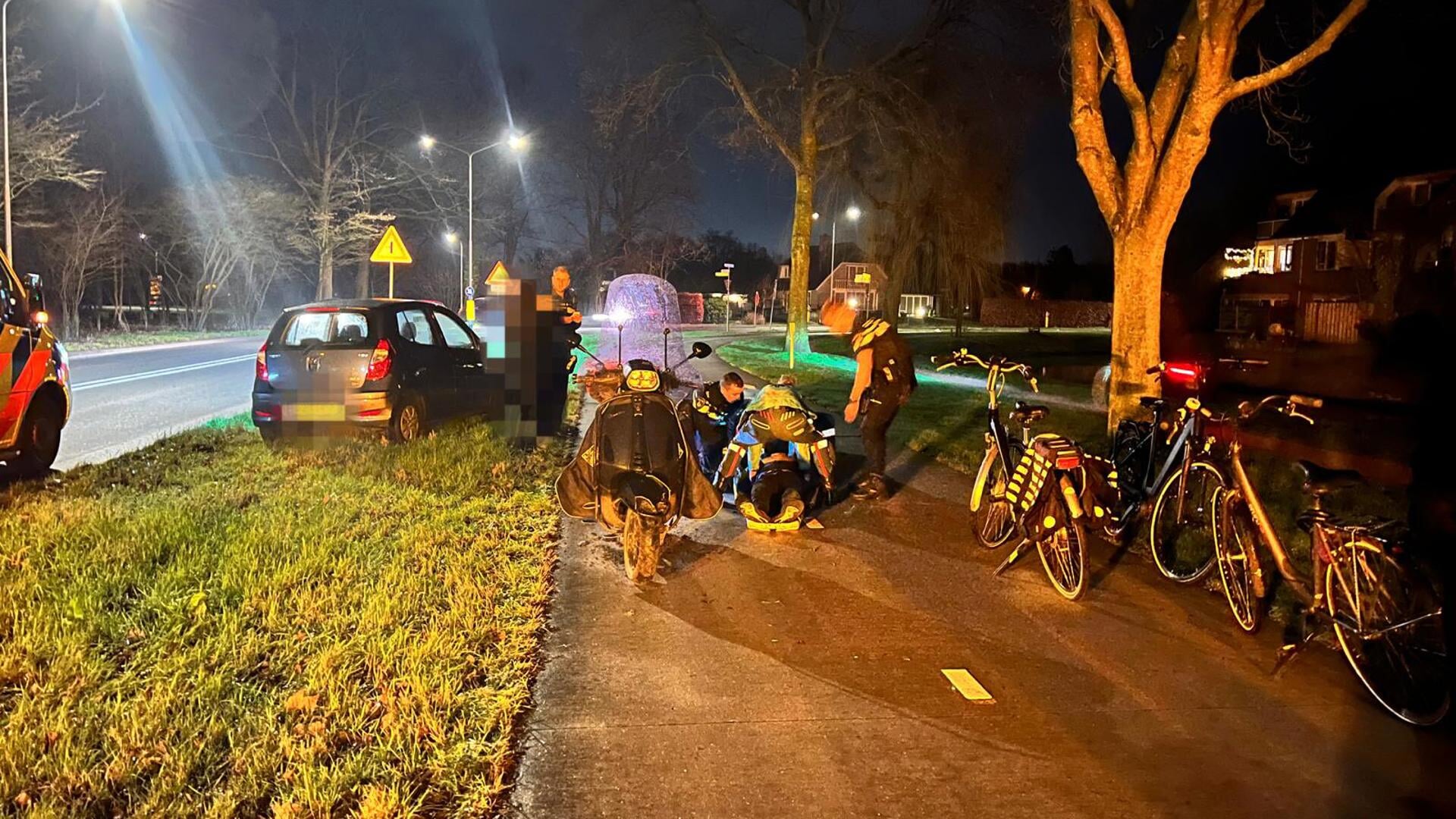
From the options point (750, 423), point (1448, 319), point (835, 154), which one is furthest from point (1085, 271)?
point (750, 423)

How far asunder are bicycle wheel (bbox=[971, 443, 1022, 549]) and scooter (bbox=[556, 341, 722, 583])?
2.12 m

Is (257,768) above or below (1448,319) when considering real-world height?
below

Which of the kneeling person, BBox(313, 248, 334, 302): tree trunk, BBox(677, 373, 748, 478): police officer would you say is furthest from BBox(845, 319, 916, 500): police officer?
BBox(313, 248, 334, 302): tree trunk

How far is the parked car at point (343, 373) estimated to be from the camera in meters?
10.1

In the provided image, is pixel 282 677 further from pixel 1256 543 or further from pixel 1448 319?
pixel 1448 319

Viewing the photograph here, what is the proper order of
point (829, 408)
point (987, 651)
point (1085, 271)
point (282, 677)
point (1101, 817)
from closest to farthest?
point (1101, 817) < point (282, 677) < point (987, 651) < point (829, 408) < point (1085, 271)

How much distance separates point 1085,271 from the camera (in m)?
91.5

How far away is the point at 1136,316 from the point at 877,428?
3794 mm

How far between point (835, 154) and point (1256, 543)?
24413mm

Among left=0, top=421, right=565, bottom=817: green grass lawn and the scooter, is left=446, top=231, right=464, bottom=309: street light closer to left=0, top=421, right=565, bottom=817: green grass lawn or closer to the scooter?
left=0, top=421, right=565, bottom=817: green grass lawn

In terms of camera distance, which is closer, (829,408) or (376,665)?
(376,665)

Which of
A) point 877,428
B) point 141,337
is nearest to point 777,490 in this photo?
point 877,428

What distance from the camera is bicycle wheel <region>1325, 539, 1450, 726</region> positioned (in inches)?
163

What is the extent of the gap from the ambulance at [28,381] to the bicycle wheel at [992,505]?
7.85 metres
